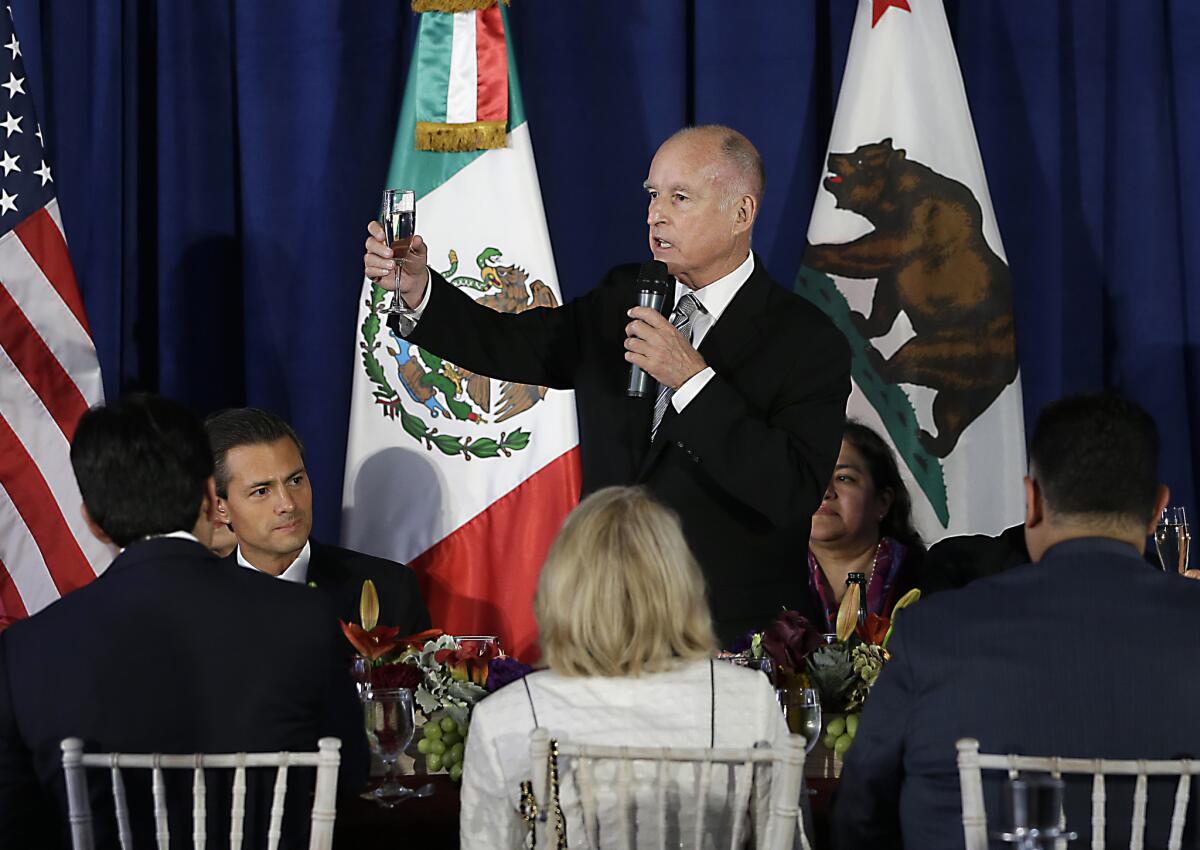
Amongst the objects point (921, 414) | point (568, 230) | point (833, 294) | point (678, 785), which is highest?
point (568, 230)

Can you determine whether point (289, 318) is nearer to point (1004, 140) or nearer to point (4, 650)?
point (1004, 140)

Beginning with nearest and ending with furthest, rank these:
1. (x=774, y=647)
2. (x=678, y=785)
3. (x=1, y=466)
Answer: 1. (x=678, y=785)
2. (x=774, y=647)
3. (x=1, y=466)

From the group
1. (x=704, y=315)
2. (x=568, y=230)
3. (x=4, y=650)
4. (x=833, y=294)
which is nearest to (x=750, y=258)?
→ (x=704, y=315)

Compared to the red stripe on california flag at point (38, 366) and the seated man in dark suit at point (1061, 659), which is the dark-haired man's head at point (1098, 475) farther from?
the red stripe on california flag at point (38, 366)

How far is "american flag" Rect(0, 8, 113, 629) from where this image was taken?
393 cm

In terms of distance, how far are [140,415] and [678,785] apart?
2.79 ft

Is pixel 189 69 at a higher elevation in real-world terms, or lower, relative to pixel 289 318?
higher

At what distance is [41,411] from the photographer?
3990mm

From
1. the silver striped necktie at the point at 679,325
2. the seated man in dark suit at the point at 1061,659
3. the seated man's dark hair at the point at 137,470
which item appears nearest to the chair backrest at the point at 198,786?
the seated man's dark hair at the point at 137,470

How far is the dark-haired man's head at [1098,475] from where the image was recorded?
6.28ft

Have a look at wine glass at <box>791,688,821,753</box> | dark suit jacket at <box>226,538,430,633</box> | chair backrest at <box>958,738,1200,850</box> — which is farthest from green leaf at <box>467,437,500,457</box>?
chair backrest at <box>958,738,1200,850</box>

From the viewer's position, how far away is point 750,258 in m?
3.34

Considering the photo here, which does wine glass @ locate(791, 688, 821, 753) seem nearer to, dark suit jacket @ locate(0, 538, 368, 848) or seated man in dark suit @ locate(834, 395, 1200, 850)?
seated man in dark suit @ locate(834, 395, 1200, 850)

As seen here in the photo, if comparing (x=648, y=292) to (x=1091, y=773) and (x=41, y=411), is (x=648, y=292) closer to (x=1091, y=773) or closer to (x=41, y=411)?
(x=1091, y=773)
